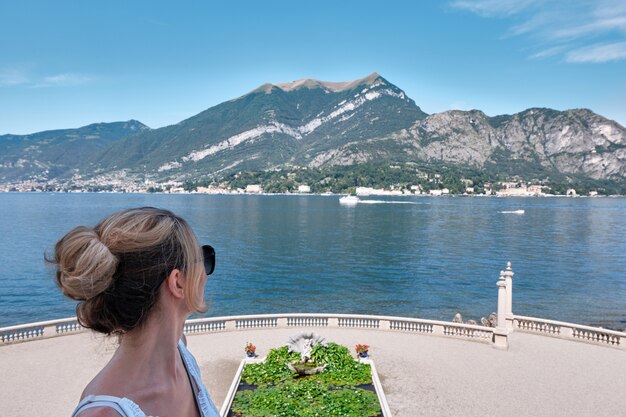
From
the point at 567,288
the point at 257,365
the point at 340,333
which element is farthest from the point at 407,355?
the point at 567,288

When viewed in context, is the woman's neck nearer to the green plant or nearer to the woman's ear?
the woman's ear

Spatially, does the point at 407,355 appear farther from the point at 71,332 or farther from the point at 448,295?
the point at 448,295

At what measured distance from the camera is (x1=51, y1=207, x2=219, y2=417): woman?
5.00 feet

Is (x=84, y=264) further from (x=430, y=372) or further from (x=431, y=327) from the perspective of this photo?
(x=431, y=327)

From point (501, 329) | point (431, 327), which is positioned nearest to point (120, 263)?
point (501, 329)

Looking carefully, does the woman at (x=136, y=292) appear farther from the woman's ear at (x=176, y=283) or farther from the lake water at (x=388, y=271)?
the lake water at (x=388, y=271)

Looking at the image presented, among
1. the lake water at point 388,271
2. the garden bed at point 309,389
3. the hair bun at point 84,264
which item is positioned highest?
the hair bun at point 84,264

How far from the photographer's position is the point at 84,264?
151cm

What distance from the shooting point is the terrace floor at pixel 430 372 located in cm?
1216

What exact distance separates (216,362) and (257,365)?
5.88 ft

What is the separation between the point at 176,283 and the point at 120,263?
0.22 m

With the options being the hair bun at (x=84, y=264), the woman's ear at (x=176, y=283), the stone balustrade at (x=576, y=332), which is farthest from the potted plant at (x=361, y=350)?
the hair bun at (x=84, y=264)

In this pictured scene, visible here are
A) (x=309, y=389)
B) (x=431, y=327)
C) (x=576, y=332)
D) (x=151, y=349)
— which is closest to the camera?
(x=151, y=349)

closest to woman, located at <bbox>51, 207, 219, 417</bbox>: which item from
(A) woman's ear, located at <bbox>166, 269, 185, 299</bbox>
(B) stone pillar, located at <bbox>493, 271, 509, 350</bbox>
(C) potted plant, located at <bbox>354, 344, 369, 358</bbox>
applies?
(A) woman's ear, located at <bbox>166, 269, 185, 299</bbox>
